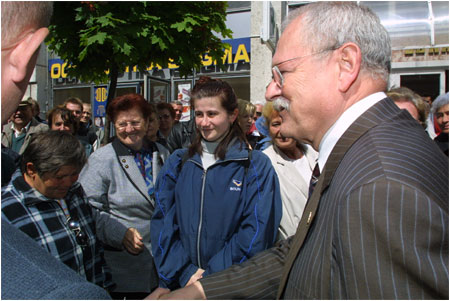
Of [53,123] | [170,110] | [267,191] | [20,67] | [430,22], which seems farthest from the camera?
[430,22]

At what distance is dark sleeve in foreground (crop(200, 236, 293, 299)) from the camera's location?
65.8 inches

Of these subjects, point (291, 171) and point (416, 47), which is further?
point (416, 47)

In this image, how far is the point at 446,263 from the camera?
1.00 m

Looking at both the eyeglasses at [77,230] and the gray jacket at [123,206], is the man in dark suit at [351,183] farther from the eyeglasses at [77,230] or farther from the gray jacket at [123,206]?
the gray jacket at [123,206]

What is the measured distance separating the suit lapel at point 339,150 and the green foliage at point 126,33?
326cm

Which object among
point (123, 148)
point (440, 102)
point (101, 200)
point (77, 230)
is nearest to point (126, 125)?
point (123, 148)

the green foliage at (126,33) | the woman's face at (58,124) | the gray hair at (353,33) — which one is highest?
the green foliage at (126,33)

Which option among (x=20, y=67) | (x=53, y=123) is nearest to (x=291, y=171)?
(x=20, y=67)

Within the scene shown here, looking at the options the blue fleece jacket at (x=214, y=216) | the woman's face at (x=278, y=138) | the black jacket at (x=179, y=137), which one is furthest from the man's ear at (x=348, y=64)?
the black jacket at (x=179, y=137)

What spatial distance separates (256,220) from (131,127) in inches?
62.8

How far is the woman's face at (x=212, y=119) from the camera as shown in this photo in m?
3.03

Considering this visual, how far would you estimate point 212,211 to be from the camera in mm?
2660

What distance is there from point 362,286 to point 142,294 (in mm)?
2649

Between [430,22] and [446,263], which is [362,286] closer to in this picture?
[446,263]
